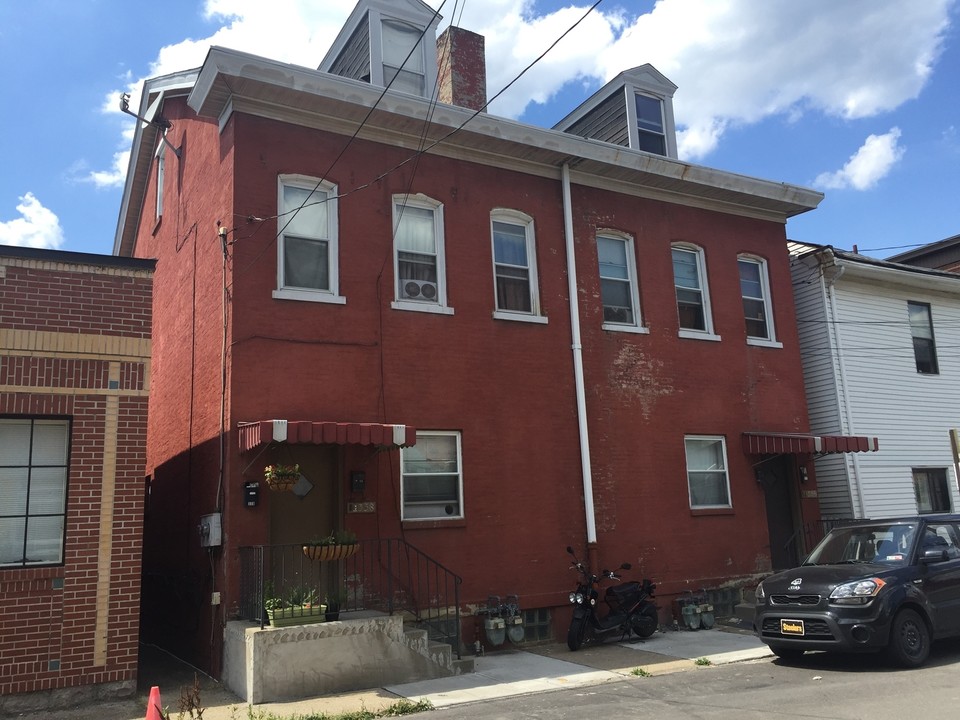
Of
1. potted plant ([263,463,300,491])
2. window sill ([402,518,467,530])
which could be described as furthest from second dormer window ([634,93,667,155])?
potted plant ([263,463,300,491])

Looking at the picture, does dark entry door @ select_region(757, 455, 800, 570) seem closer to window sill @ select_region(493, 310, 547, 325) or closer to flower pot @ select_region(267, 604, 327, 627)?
window sill @ select_region(493, 310, 547, 325)

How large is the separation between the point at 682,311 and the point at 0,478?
35.9 feet

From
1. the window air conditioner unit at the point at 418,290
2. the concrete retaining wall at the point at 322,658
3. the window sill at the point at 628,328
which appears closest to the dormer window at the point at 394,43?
the window air conditioner unit at the point at 418,290

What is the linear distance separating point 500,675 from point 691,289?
27.0 ft

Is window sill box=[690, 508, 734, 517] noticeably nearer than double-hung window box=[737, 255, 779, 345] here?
Yes

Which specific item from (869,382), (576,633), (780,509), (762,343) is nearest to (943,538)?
(576,633)

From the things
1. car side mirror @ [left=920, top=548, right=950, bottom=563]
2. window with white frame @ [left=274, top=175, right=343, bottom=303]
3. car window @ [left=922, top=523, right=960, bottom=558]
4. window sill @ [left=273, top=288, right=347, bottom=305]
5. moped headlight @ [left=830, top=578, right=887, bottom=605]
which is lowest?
moped headlight @ [left=830, top=578, right=887, bottom=605]

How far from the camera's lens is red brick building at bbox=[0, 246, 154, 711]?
8812 millimetres

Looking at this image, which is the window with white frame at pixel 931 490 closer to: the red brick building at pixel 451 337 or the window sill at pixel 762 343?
the red brick building at pixel 451 337

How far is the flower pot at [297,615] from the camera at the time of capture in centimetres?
913

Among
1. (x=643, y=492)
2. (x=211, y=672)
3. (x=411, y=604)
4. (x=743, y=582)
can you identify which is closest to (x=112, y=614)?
(x=211, y=672)

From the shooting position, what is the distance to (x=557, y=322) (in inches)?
526

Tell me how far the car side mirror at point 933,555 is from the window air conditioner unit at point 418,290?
722cm

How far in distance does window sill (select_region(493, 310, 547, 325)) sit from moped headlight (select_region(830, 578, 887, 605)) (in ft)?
19.2
